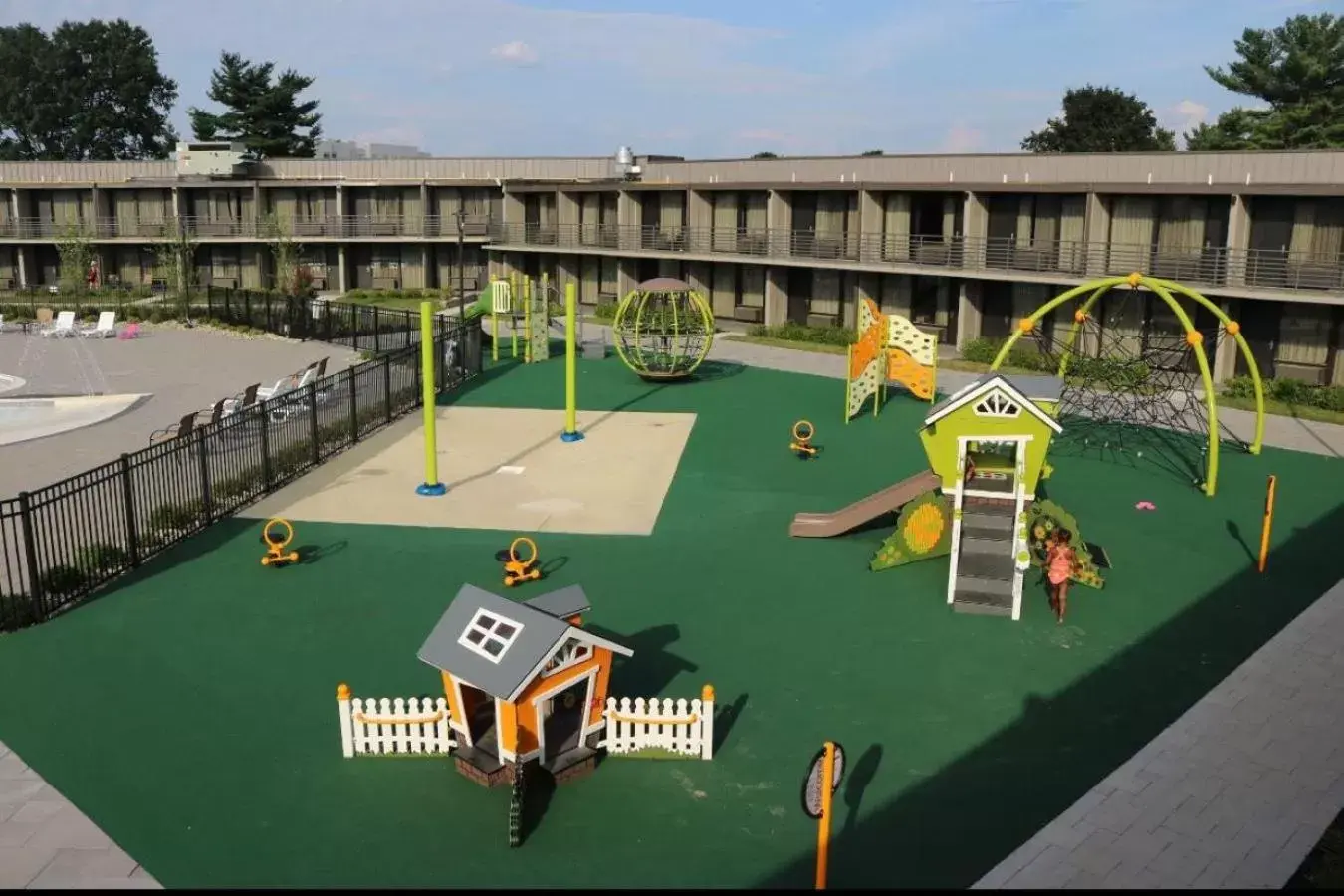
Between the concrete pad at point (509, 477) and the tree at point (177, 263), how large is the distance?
2311cm

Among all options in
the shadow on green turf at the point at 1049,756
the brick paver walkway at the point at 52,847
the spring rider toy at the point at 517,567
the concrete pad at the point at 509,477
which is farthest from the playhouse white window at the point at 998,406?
the brick paver walkway at the point at 52,847

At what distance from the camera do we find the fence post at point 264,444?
64.0ft

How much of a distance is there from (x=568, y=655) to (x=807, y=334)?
30678 mm

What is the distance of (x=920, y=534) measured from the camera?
1633cm

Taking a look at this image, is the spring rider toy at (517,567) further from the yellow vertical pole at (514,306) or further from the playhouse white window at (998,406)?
the yellow vertical pole at (514,306)

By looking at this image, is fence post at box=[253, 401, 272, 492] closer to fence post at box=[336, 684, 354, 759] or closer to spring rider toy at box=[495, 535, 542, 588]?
spring rider toy at box=[495, 535, 542, 588]

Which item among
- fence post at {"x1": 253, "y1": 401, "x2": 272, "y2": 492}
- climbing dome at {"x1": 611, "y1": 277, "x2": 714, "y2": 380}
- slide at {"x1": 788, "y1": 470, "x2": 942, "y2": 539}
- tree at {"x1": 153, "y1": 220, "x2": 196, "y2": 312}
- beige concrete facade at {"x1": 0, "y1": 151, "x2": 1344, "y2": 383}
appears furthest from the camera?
tree at {"x1": 153, "y1": 220, "x2": 196, "y2": 312}


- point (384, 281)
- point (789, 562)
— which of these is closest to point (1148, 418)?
point (789, 562)

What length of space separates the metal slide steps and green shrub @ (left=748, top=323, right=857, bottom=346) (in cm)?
2259

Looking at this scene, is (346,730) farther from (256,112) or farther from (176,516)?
(256,112)

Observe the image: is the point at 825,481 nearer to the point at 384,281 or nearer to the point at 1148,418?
the point at 1148,418

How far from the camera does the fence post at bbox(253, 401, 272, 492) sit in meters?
19.5

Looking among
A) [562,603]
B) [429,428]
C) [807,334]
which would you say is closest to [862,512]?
[562,603]

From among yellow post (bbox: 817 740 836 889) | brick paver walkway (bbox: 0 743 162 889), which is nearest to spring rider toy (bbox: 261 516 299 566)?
brick paver walkway (bbox: 0 743 162 889)
